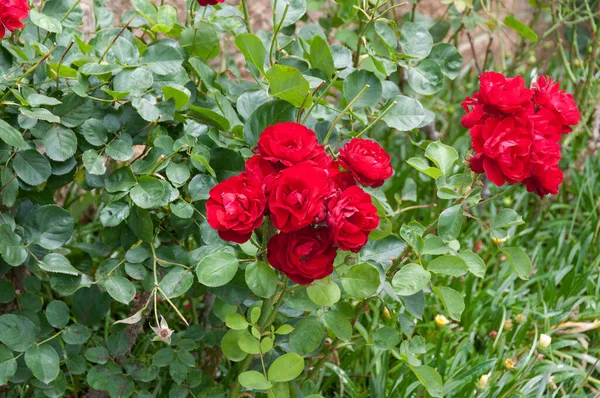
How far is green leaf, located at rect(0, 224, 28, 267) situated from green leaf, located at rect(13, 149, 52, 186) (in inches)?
3.5

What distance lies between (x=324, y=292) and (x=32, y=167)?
55cm

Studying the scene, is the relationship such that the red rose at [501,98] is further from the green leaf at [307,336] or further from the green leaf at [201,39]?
the green leaf at [201,39]

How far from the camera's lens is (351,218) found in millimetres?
→ 999

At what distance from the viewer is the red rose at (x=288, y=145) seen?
1.04 m

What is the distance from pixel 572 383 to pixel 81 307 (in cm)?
120

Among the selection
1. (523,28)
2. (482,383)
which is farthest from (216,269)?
(523,28)

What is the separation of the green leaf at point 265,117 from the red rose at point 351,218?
31cm

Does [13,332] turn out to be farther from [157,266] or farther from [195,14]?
[195,14]

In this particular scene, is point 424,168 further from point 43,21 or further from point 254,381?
point 43,21

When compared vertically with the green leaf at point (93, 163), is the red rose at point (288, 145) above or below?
above

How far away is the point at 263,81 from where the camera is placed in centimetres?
137

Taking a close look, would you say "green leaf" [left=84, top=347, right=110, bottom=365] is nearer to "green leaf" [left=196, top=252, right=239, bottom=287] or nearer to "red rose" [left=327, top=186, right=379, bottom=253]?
"green leaf" [left=196, top=252, right=239, bottom=287]

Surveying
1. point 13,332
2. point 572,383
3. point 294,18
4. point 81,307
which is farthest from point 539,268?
point 13,332

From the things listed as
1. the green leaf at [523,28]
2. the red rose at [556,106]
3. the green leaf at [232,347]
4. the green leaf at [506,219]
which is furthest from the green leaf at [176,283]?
the green leaf at [523,28]
